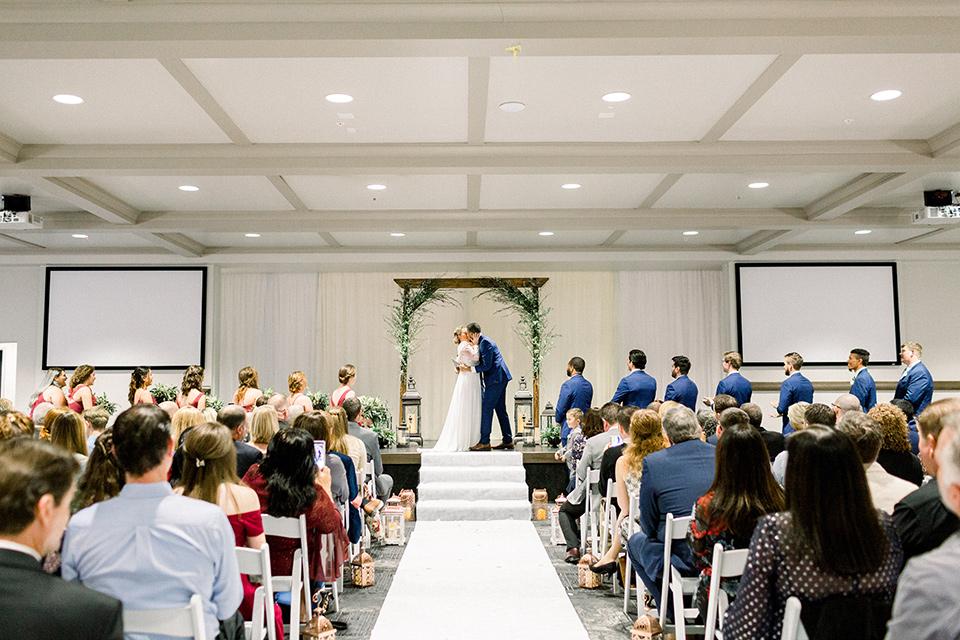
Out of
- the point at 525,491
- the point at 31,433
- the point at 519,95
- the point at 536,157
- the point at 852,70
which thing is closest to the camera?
the point at 31,433

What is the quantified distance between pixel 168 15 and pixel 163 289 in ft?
25.7

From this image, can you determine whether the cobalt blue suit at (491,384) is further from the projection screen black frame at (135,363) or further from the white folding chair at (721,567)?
the white folding chair at (721,567)

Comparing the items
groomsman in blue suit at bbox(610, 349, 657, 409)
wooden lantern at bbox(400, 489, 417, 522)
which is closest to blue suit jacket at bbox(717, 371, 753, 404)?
groomsman in blue suit at bbox(610, 349, 657, 409)

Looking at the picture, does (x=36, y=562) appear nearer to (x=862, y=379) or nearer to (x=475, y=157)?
(x=475, y=157)

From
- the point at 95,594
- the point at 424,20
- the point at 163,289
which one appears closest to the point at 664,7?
the point at 424,20

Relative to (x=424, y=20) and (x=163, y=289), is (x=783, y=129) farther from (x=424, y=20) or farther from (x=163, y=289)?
(x=163, y=289)

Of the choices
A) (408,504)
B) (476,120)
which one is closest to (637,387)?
(408,504)

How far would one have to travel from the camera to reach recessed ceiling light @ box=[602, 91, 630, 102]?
16.2 feet

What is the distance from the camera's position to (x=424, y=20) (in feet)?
12.6

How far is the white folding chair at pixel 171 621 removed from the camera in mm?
1963

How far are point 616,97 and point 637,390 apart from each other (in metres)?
3.68

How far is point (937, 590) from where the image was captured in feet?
4.04

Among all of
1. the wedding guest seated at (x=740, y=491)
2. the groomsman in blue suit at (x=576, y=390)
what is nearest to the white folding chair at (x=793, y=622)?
the wedding guest seated at (x=740, y=491)

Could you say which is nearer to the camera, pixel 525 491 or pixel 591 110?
pixel 591 110
